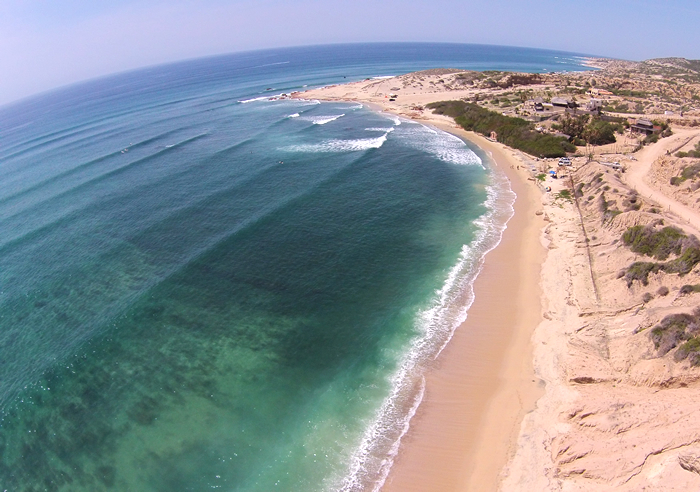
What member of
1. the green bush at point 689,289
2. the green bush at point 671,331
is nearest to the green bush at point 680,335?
the green bush at point 671,331

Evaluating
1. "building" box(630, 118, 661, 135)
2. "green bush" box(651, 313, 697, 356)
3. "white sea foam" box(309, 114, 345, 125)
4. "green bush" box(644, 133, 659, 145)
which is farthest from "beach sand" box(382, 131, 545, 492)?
"white sea foam" box(309, 114, 345, 125)

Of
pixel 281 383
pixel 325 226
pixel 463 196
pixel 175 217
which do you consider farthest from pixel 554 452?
pixel 175 217

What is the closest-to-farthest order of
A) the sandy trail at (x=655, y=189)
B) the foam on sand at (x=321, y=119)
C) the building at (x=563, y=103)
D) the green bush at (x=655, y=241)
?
the green bush at (x=655, y=241) → the sandy trail at (x=655, y=189) → the building at (x=563, y=103) → the foam on sand at (x=321, y=119)

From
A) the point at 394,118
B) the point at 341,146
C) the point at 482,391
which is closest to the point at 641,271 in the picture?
the point at 482,391

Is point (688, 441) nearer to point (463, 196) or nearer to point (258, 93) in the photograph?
point (463, 196)

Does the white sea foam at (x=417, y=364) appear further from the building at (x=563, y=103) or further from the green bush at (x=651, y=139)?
the building at (x=563, y=103)

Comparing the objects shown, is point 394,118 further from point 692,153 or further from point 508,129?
point 692,153
